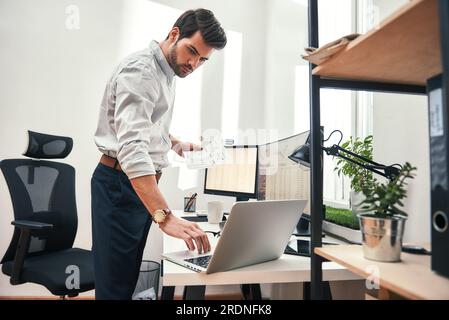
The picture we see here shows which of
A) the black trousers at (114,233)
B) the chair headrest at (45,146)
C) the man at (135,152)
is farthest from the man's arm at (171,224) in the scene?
the chair headrest at (45,146)

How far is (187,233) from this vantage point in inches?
38.4

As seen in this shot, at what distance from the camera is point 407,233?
1.03 m

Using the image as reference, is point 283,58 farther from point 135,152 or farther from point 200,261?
point 200,261

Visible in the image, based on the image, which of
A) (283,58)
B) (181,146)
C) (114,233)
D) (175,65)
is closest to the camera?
(114,233)

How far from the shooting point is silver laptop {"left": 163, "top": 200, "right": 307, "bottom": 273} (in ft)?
2.59

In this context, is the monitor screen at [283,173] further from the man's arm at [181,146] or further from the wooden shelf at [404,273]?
the wooden shelf at [404,273]

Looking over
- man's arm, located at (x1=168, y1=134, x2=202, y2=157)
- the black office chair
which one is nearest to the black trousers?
the black office chair

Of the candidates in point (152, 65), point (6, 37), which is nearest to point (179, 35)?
point (152, 65)

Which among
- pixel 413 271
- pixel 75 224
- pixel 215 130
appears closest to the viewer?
pixel 413 271

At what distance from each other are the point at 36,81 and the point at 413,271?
9.18 ft

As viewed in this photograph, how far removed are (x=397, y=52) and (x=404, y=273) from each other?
466 mm

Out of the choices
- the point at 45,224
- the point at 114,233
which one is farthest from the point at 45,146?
the point at 114,233

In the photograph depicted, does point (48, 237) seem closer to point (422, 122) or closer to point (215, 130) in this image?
point (215, 130)

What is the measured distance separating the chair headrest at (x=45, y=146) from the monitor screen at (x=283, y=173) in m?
1.20
